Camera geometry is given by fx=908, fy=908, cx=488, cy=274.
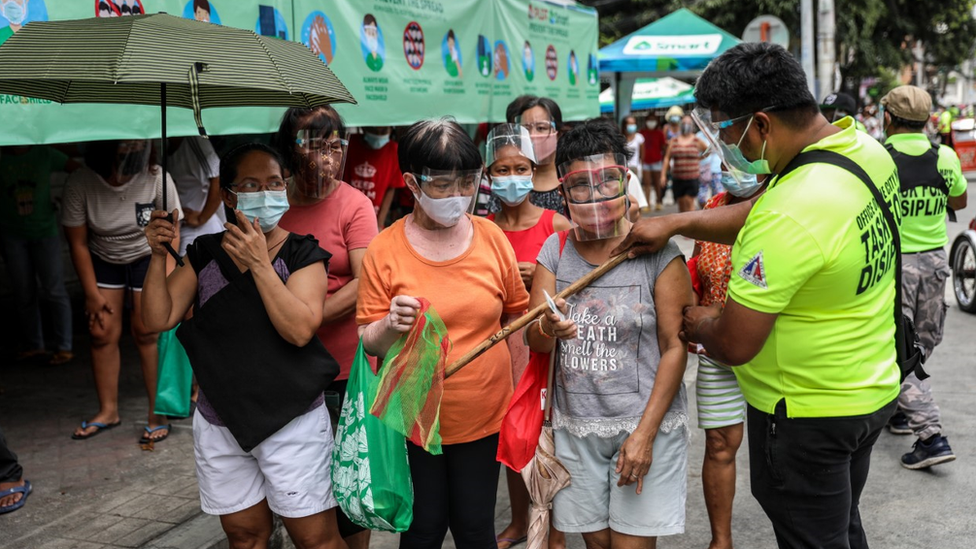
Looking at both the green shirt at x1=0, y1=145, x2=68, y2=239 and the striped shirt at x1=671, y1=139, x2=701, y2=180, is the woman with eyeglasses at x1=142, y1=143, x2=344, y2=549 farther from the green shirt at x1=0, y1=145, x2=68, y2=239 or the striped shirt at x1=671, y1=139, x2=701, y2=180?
the striped shirt at x1=671, y1=139, x2=701, y2=180

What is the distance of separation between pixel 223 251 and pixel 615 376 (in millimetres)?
1329

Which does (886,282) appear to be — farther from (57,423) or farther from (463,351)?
(57,423)

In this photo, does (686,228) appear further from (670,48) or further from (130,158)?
(670,48)

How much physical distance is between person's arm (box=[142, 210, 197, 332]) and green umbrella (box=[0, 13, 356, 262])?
0.43 metres

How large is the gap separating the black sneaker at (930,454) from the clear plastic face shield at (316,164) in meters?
3.54

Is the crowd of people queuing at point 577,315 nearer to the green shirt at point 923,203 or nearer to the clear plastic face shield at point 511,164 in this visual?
the clear plastic face shield at point 511,164

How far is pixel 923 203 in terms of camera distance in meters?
5.04

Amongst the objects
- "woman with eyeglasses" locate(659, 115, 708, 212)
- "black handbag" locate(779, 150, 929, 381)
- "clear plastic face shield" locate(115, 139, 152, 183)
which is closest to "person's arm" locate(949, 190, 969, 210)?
"black handbag" locate(779, 150, 929, 381)

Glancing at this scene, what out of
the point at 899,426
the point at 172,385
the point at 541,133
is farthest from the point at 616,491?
the point at 899,426

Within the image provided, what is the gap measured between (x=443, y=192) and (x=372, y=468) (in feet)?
2.95

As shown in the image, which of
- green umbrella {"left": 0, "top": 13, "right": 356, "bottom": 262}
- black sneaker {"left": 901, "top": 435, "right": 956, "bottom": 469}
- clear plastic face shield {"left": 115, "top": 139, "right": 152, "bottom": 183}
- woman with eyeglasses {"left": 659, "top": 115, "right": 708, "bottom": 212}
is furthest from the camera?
woman with eyeglasses {"left": 659, "top": 115, "right": 708, "bottom": 212}

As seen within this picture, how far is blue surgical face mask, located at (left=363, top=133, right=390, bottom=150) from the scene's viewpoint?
6.42 meters

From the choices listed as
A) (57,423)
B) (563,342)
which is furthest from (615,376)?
(57,423)

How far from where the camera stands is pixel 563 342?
2.92 m
